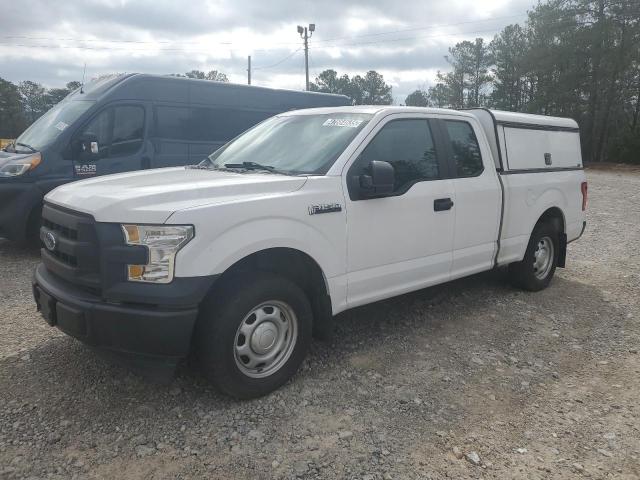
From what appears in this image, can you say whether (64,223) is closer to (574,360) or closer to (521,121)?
(574,360)

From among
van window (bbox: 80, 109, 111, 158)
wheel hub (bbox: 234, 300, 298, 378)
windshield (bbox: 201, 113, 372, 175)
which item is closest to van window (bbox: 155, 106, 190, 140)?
van window (bbox: 80, 109, 111, 158)

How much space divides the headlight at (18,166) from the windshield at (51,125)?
0.30 m

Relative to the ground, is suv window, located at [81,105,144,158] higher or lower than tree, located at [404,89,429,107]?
lower

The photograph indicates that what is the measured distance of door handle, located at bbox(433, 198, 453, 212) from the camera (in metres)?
4.21

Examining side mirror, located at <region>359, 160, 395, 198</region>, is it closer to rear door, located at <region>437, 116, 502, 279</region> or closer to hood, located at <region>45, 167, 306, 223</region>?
hood, located at <region>45, 167, 306, 223</region>

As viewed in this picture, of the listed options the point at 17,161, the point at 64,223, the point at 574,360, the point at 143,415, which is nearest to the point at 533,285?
the point at 574,360

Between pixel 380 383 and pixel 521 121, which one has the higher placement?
pixel 521 121

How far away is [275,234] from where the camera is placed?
319 cm

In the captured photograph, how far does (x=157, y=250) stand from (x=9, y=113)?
59532 millimetres

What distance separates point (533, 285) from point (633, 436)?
9.12ft

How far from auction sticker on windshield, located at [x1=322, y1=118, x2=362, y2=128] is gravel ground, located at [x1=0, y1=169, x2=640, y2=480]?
1.74 meters

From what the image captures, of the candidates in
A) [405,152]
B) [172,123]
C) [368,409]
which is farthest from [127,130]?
[368,409]

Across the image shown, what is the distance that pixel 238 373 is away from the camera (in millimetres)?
3148

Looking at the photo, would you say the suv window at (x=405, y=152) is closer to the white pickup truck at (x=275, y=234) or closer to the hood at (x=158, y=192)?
the white pickup truck at (x=275, y=234)
